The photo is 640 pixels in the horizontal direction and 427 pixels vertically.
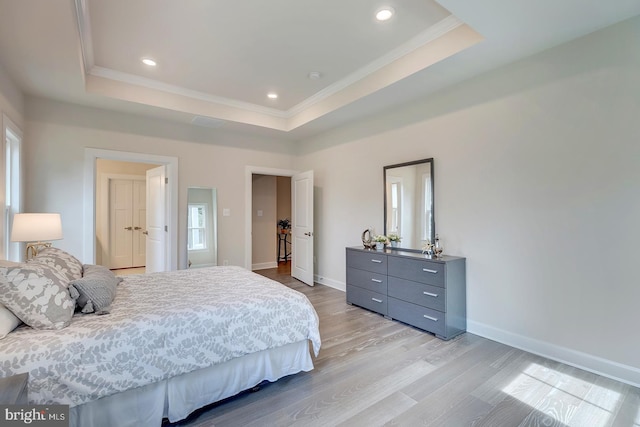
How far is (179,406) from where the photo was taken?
5.64 feet

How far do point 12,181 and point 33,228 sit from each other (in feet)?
3.64

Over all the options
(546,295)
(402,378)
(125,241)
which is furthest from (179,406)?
(125,241)

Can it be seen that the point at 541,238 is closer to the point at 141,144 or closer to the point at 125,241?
the point at 141,144

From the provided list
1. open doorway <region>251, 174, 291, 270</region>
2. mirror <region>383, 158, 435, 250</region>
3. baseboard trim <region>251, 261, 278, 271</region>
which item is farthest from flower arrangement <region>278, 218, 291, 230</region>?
mirror <region>383, 158, 435, 250</region>

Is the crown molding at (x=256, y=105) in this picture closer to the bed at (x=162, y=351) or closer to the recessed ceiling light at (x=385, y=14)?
the recessed ceiling light at (x=385, y=14)

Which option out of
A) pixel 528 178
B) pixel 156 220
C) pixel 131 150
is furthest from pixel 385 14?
pixel 156 220

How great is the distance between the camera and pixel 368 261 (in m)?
3.69

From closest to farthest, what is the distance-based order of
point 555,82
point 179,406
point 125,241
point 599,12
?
1. point 179,406
2. point 599,12
3. point 555,82
4. point 125,241

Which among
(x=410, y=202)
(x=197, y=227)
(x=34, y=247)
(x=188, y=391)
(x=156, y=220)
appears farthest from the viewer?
(x=197, y=227)

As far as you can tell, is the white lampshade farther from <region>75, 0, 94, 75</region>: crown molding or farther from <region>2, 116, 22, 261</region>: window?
<region>75, 0, 94, 75</region>: crown molding

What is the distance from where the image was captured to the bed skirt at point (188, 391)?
5.04 feet

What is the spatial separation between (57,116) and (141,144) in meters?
0.92

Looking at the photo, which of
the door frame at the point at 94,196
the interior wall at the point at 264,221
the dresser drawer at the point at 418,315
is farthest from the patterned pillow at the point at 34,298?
the interior wall at the point at 264,221

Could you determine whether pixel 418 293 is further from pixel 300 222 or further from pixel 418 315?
pixel 300 222
